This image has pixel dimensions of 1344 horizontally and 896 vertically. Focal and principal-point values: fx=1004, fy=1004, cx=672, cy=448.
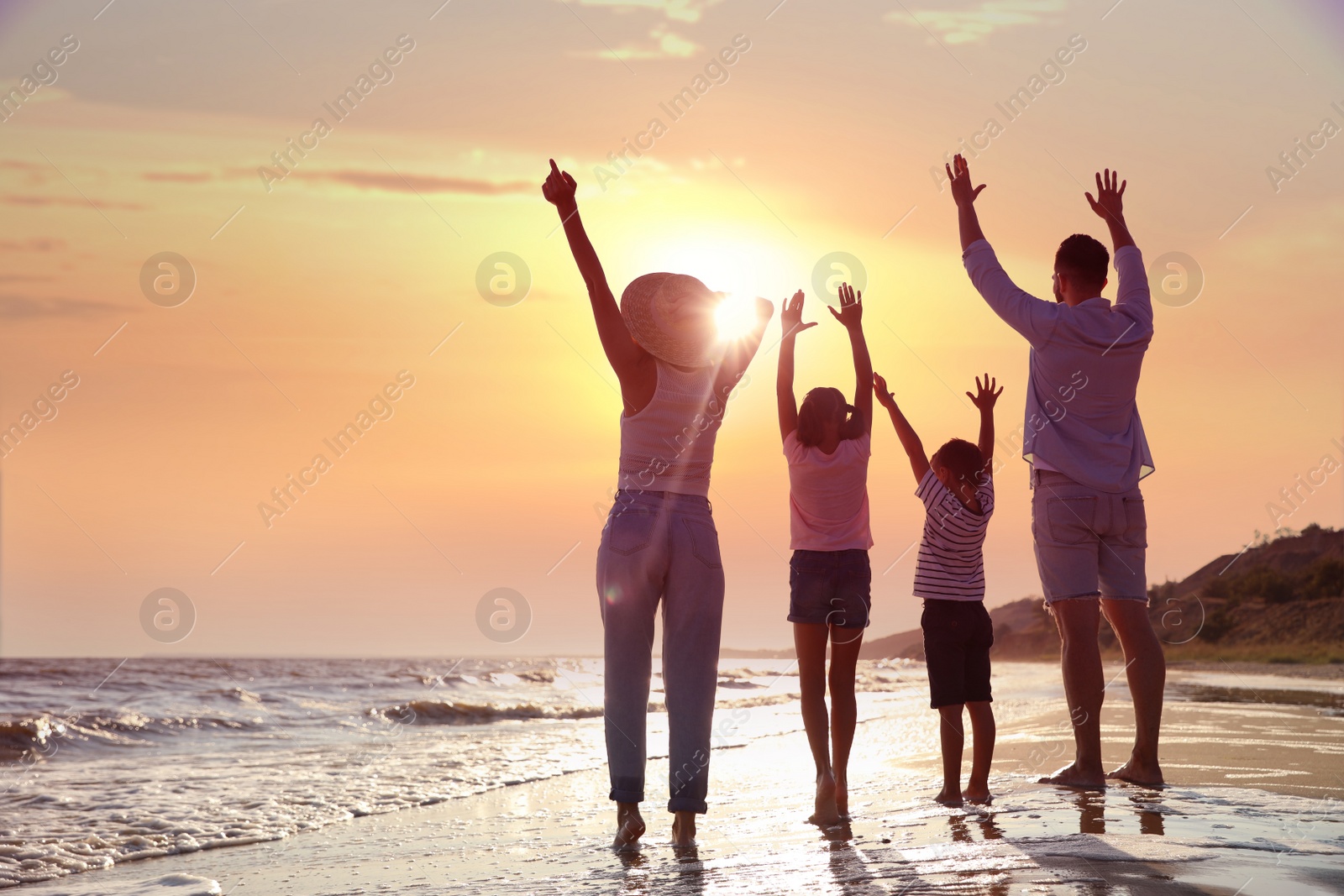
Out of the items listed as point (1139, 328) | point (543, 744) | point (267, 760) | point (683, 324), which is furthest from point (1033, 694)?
point (683, 324)

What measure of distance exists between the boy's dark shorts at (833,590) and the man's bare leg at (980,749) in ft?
1.99

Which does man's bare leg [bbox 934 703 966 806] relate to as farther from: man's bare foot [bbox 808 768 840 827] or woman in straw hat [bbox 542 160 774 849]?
woman in straw hat [bbox 542 160 774 849]

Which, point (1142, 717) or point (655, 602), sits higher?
point (655, 602)

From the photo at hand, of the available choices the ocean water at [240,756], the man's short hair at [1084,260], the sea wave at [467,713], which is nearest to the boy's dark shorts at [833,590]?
the man's short hair at [1084,260]

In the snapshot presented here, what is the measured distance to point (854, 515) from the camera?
177 inches

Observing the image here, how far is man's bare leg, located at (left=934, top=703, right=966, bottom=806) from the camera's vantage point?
4.25 meters

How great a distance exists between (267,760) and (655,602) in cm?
605

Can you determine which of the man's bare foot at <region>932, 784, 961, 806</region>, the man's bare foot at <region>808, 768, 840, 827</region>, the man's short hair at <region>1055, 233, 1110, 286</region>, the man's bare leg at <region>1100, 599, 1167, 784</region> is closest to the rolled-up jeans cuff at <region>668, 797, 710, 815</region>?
the man's bare foot at <region>808, 768, 840, 827</region>

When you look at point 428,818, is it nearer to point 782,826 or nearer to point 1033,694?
point 782,826

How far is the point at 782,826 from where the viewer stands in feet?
13.5

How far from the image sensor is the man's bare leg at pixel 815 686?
13.9ft

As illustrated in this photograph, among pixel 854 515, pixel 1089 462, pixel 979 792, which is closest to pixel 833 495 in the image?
pixel 854 515

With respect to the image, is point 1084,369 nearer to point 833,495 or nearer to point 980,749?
point 833,495

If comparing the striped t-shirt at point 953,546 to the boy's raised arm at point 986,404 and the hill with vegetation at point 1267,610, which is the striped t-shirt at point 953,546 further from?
the hill with vegetation at point 1267,610
